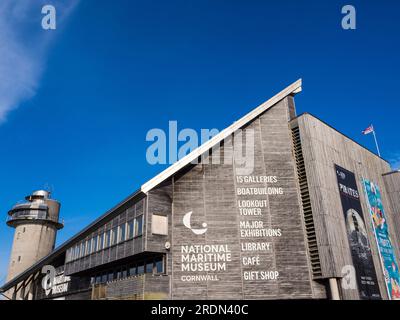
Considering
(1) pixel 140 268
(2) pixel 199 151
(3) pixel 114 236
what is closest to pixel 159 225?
(1) pixel 140 268

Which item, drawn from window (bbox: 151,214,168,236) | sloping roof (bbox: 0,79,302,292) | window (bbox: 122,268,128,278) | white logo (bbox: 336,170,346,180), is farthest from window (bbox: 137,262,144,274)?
white logo (bbox: 336,170,346,180)

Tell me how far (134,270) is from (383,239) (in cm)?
2347

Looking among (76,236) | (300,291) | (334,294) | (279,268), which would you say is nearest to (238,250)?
(279,268)

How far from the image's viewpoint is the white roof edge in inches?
1034

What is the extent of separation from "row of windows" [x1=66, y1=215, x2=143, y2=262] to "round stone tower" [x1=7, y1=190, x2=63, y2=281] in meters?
17.0

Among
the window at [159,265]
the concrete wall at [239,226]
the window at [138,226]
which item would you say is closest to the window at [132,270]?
the window at [159,265]

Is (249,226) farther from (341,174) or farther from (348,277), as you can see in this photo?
(341,174)

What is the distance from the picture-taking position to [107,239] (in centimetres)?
2995

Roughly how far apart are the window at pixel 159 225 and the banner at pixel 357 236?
1479cm

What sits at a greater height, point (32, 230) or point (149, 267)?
point (32, 230)

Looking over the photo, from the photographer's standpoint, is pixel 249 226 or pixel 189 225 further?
pixel 249 226

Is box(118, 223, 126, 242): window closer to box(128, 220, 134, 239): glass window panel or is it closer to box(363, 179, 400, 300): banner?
box(128, 220, 134, 239): glass window panel

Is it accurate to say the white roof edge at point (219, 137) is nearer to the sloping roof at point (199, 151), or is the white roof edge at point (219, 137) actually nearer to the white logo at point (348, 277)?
the sloping roof at point (199, 151)
